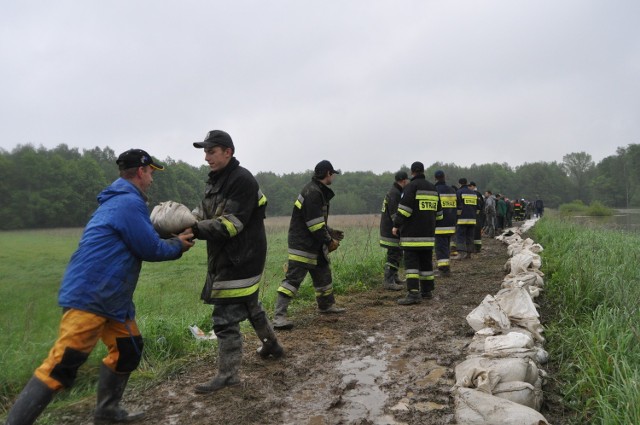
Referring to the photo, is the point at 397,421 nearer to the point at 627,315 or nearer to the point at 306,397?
the point at 306,397

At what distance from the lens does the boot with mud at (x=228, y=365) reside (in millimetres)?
3301

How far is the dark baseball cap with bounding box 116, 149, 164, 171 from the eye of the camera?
2.91 m

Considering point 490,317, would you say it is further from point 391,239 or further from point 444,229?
point 444,229

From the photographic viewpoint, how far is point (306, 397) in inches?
125

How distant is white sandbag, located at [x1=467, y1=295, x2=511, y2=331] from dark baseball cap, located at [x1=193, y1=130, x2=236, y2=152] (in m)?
2.73

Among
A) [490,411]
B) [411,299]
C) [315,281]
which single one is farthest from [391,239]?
[490,411]

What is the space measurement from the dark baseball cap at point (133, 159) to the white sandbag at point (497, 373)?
8.61ft

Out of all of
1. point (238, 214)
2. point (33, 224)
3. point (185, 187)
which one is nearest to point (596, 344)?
point (238, 214)

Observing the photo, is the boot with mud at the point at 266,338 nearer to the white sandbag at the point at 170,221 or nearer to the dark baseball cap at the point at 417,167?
the white sandbag at the point at 170,221

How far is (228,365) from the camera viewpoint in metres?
3.34

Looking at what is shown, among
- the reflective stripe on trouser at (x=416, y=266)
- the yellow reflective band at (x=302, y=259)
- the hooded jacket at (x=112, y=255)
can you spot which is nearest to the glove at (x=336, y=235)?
the yellow reflective band at (x=302, y=259)

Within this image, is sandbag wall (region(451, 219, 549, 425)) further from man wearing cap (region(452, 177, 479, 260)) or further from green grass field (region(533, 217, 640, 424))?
man wearing cap (region(452, 177, 479, 260))

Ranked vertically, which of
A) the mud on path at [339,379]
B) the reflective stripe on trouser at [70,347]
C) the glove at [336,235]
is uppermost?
the glove at [336,235]

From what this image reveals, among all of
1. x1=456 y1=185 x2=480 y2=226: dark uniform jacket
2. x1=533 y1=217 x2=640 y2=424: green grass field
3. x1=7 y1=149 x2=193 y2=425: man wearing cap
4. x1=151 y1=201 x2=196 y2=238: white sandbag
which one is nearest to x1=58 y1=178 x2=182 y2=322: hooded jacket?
x1=7 y1=149 x2=193 y2=425: man wearing cap
